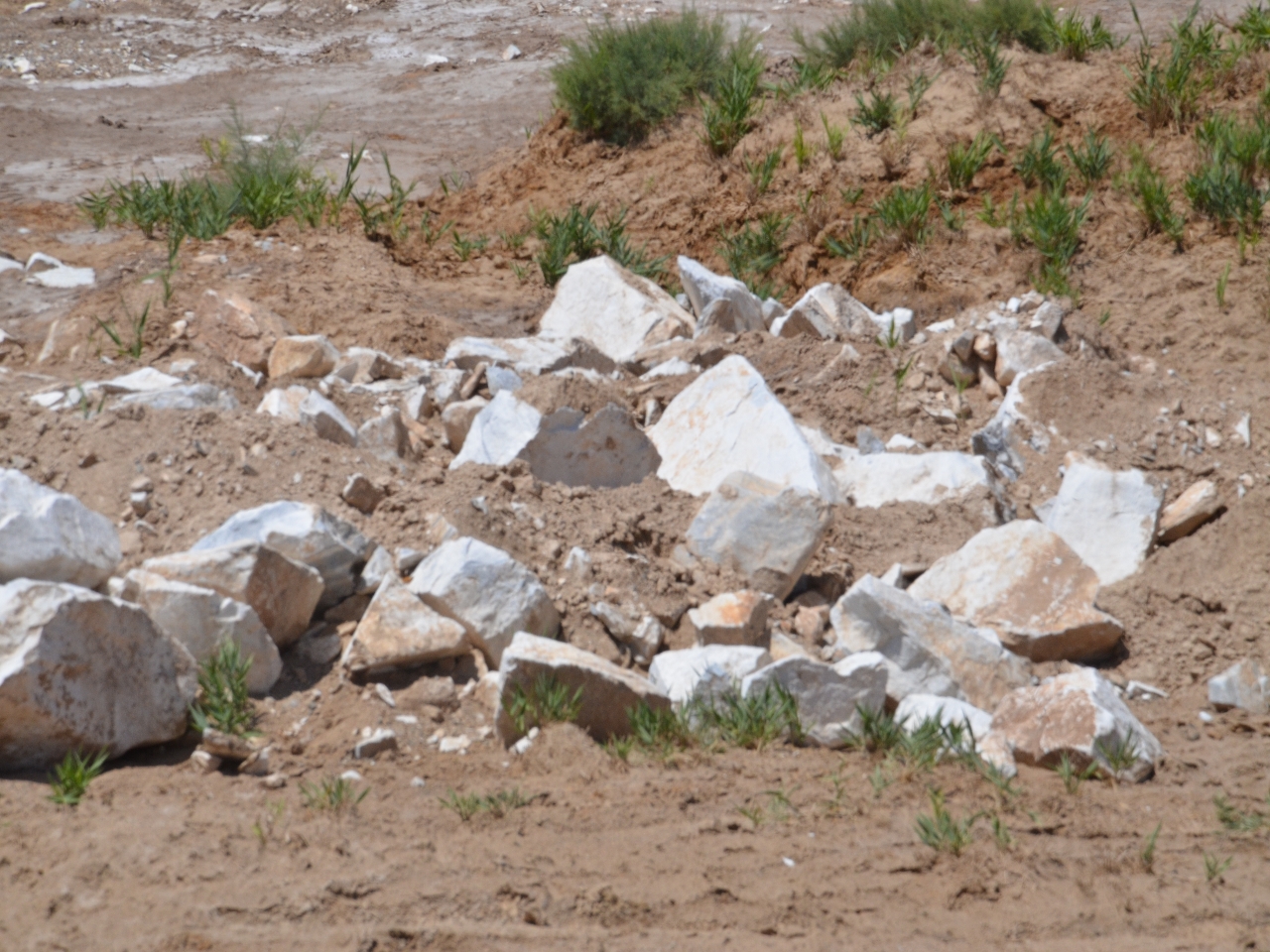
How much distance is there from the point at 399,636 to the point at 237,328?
2.70 m

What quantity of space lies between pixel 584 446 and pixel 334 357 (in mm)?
1521

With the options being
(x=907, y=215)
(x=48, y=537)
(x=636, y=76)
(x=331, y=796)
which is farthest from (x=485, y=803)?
(x=636, y=76)

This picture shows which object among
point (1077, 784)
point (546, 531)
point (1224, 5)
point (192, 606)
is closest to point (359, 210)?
point (546, 531)

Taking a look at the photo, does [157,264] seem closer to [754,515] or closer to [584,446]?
[584,446]

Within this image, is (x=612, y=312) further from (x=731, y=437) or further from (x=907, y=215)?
(x=907, y=215)

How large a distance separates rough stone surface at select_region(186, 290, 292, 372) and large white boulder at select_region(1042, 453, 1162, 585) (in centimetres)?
356

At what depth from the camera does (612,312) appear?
238 inches

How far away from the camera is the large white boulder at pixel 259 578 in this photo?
3.19 metres

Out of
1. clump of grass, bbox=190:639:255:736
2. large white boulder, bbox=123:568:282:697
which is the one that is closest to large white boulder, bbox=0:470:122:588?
large white boulder, bbox=123:568:282:697

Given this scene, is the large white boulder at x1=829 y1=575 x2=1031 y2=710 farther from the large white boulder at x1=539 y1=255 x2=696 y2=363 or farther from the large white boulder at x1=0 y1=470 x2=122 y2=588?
the large white boulder at x1=539 y1=255 x2=696 y2=363

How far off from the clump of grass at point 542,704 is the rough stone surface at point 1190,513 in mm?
2553

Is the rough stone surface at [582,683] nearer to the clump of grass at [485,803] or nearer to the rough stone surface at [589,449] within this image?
the clump of grass at [485,803]

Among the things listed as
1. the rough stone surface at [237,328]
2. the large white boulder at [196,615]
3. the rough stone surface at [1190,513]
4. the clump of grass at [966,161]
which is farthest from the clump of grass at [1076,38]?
the large white boulder at [196,615]

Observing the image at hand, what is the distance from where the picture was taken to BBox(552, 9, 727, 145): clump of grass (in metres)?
8.32
